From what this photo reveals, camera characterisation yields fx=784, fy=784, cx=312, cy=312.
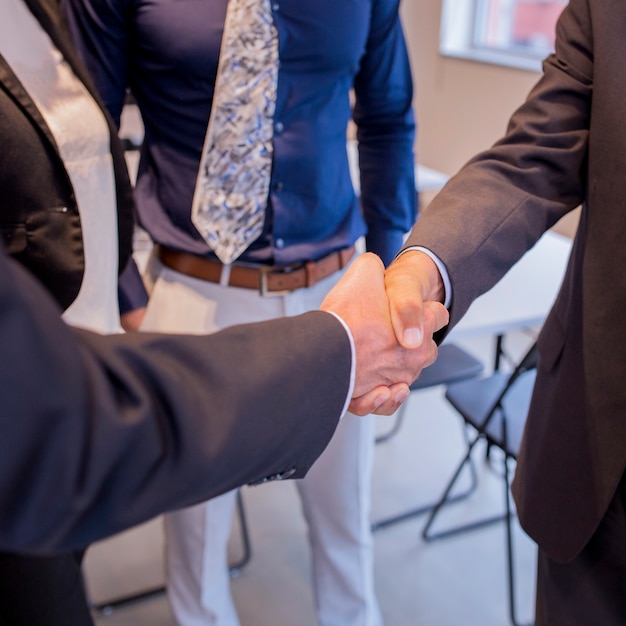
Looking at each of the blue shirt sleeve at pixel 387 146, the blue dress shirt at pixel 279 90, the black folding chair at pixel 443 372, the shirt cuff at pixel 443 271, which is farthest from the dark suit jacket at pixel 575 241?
the black folding chair at pixel 443 372

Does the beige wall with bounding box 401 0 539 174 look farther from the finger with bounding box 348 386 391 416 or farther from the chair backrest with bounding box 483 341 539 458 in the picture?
the finger with bounding box 348 386 391 416

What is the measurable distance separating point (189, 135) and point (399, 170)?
51 centimetres

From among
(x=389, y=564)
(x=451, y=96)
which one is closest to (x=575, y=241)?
(x=389, y=564)

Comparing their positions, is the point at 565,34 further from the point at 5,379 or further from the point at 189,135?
the point at 5,379

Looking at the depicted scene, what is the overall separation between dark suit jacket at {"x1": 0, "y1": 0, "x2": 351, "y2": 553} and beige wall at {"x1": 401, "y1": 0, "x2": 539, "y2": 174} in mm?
3486

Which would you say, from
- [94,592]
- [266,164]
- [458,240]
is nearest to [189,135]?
[266,164]

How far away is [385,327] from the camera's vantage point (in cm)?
97

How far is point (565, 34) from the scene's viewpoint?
3.69 ft

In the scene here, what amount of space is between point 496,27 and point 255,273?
364cm

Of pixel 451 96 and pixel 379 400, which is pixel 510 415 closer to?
pixel 379 400

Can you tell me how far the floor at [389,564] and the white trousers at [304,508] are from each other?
0.90 ft

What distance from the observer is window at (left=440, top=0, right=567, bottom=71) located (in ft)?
14.3

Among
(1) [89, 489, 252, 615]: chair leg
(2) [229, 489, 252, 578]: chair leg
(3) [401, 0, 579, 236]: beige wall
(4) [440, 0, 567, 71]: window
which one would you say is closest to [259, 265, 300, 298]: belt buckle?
(1) [89, 489, 252, 615]: chair leg

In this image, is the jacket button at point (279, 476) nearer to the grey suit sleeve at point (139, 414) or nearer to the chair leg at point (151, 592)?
the grey suit sleeve at point (139, 414)
